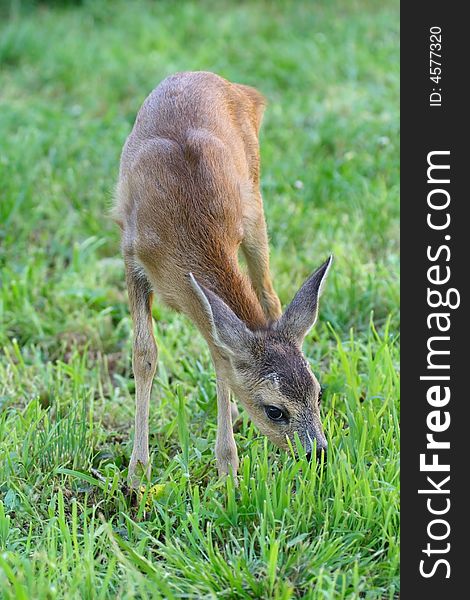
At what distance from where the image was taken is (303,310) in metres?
4.15

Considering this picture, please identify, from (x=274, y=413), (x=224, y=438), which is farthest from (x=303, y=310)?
(x=224, y=438)

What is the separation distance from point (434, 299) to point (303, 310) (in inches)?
25.1

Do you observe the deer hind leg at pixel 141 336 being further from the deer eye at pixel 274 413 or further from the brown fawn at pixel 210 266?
the deer eye at pixel 274 413

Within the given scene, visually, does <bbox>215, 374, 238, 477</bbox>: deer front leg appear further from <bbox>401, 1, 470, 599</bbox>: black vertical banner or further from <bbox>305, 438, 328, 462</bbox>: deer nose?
<bbox>401, 1, 470, 599</bbox>: black vertical banner

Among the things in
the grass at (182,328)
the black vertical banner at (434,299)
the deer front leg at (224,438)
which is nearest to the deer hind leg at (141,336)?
the grass at (182,328)

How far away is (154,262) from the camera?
14.6 feet

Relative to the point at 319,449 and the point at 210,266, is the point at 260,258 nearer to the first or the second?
the point at 210,266

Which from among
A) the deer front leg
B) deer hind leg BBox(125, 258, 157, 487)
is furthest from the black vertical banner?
deer hind leg BBox(125, 258, 157, 487)

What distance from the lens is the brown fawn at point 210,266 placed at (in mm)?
4035

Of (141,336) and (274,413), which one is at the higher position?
(141,336)

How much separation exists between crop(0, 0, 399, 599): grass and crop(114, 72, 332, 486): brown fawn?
0.19 m

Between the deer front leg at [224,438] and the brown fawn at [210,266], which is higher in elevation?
the brown fawn at [210,266]

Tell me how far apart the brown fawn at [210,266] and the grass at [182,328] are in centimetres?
19

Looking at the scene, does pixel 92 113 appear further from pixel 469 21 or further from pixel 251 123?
pixel 469 21
